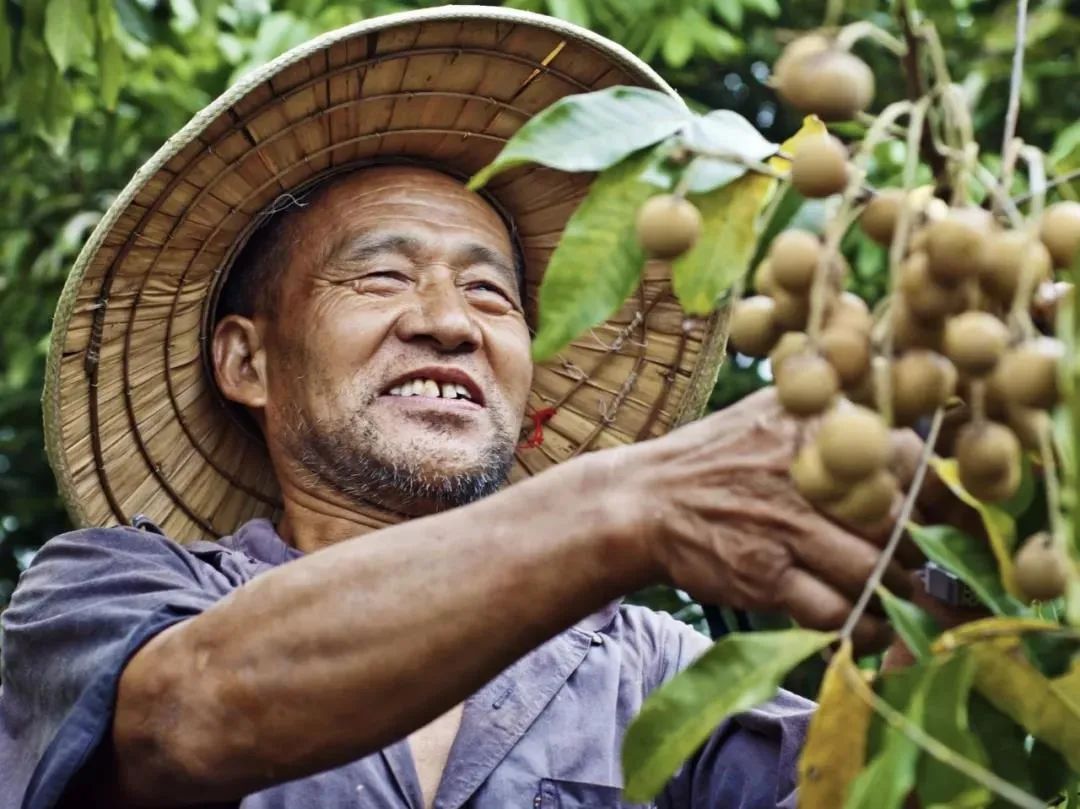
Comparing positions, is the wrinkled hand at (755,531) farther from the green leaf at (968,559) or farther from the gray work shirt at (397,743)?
the gray work shirt at (397,743)

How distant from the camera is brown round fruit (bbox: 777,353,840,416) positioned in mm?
885

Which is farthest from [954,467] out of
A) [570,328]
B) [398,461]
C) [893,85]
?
[893,85]

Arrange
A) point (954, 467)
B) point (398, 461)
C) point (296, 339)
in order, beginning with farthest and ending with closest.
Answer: point (296, 339) → point (398, 461) → point (954, 467)

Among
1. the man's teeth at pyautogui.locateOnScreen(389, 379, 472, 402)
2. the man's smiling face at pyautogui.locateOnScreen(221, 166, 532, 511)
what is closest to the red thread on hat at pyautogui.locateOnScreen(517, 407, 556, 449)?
the man's smiling face at pyautogui.locateOnScreen(221, 166, 532, 511)

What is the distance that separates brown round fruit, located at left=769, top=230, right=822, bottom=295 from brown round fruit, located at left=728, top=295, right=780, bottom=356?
0.04 m

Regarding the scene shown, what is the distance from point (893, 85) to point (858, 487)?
277cm

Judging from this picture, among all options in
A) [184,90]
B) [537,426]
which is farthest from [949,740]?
[184,90]

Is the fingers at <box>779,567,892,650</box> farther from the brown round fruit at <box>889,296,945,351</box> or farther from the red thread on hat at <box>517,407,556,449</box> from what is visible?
the red thread on hat at <box>517,407,556,449</box>

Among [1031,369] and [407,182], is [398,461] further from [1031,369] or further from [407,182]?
[1031,369]

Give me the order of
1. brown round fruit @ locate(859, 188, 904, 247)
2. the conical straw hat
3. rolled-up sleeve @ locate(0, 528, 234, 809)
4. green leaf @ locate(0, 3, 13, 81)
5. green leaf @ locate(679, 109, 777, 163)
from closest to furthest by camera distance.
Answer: brown round fruit @ locate(859, 188, 904, 247) < green leaf @ locate(679, 109, 777, 163) < rolled-up sleeve @ locate(0, 528, 234, 809) < the conical straw hat < green leaf @ locate(0, 3, 13, 81)

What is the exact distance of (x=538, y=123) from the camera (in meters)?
1.05

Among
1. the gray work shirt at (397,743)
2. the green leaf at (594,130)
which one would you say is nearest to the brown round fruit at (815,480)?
the green leaf at (594,130)

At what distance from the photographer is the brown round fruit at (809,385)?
2.90 ft

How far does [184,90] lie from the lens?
335cm
